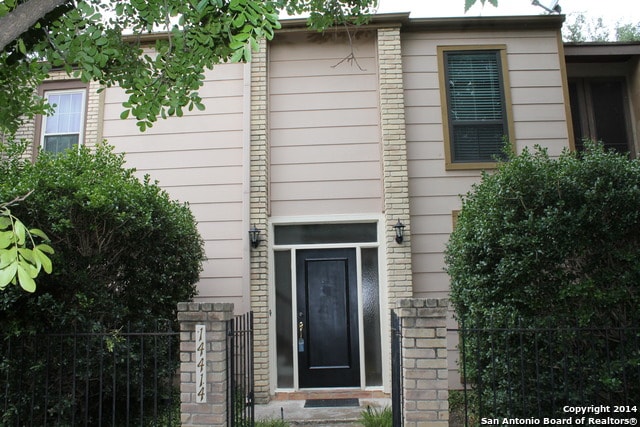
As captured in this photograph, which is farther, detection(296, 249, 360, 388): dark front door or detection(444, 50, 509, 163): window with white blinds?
detection(444, 50, 509, 163): window with white blinds

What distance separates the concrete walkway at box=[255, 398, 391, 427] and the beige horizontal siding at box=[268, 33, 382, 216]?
2.76 meters

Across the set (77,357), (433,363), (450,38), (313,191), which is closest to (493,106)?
(450,38)

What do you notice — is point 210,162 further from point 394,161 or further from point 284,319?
point 394,161

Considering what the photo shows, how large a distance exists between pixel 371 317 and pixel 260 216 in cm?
230

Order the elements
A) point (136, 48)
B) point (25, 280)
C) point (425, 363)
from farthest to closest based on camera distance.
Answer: point (136, 48) → point (425, 363) → point (25, 280)

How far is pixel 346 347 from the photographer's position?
7371 mm

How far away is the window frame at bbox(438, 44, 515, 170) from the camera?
7574 millimetres

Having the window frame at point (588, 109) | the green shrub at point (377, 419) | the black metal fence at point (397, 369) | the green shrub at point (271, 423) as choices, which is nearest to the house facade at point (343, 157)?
the window frame at point (588, 109)

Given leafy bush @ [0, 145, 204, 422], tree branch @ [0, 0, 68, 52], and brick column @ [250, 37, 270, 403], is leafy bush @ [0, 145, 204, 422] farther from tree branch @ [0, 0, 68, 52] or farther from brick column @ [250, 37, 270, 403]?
tree branch @ [0, 0, 68, 52]

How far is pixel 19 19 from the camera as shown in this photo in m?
2.87

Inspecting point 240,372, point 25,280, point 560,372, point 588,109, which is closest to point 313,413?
point 240,372

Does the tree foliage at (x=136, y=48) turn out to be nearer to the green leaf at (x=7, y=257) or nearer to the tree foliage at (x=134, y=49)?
the tree foliage at (x=134, y=49)

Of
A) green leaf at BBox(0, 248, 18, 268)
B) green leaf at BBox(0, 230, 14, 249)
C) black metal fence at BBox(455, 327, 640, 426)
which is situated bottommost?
black metal fence at BBox(455, 327, 640, 426)

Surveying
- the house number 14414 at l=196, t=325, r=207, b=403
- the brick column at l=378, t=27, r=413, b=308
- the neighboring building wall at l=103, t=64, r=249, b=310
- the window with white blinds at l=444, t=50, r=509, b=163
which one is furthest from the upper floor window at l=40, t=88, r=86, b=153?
the window with white blinds at l=444, t=50, r=509, b=163
